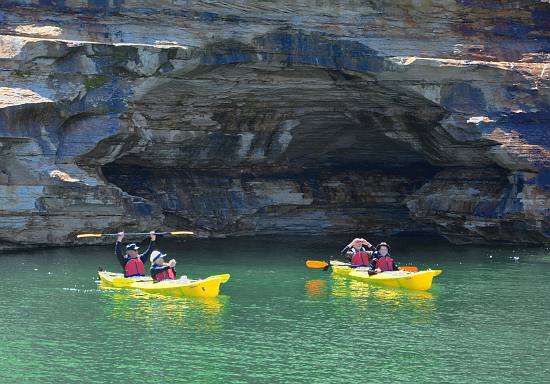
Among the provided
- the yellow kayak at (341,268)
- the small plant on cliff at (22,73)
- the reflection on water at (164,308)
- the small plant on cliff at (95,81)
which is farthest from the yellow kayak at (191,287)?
the small plant on cliff at (22,73)

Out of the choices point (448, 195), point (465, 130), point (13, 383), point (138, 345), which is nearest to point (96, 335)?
point (138, 345)

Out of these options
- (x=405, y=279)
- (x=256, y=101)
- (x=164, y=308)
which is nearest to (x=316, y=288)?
(x=405, y=279)

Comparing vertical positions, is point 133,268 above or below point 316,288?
above

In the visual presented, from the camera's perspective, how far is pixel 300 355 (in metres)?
16.4

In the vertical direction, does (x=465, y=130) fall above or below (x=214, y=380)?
above

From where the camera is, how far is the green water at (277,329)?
602 inches

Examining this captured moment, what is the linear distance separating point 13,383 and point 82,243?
734 inches

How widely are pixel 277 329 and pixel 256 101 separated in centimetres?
1529

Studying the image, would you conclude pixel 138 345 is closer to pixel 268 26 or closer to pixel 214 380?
pixel 214 380

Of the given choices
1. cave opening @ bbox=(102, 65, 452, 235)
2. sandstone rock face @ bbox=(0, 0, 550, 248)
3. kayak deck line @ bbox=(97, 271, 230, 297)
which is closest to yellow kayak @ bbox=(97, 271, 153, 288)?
kayak deck line @ bbox=(97, 271, 230, 297)

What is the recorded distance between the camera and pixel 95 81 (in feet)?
97.1

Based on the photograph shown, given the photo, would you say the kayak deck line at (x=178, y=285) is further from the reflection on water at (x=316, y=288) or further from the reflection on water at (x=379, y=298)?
the reflection on water at (x=379, y=298)

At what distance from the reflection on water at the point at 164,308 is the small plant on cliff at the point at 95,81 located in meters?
8.70

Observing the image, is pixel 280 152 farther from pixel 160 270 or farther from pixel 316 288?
pixel 160 270
